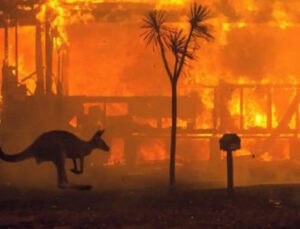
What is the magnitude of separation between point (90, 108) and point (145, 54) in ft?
30.2

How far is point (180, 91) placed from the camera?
27.4 m

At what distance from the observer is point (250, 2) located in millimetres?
21875

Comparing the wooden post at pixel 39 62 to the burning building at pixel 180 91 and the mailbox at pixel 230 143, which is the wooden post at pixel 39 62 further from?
the mailbox at pixel 230 143

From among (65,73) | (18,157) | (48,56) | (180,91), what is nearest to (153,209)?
(18,157)

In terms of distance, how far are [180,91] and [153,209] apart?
16.5 m

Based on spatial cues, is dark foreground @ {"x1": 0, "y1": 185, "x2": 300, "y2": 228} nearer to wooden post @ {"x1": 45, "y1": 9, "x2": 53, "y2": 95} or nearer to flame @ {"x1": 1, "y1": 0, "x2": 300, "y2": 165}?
wooden post @ {"x1": 45, "y1": 9, "x2": 53, "y2": 95}

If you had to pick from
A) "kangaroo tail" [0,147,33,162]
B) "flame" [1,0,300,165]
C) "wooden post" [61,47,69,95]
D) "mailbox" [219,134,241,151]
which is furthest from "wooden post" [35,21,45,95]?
"mailbox" [219,134,241,151]

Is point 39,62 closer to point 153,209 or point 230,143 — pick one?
point 230,143

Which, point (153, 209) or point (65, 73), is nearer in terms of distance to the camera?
point (153, 209)

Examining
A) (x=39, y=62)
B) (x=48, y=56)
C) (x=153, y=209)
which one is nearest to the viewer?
(x=153, y=209)

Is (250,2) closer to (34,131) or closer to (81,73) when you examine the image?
(34,131)

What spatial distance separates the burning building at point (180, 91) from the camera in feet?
66.6

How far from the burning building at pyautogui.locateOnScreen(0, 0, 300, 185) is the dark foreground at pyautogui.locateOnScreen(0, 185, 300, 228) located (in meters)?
7.06

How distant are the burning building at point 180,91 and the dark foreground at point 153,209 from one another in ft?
23.2
